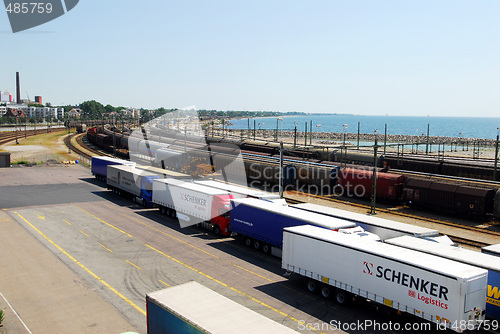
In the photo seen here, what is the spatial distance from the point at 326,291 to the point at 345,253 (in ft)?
10.1

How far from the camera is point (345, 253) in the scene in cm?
2031

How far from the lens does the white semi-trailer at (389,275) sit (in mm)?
16391

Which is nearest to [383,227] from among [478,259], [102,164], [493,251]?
[493,251]

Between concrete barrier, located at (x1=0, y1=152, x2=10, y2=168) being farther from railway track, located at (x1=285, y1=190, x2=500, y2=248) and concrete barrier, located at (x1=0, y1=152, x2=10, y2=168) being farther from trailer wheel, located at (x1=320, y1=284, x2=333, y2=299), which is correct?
trailer wheel, located at (x1=320, y1=284, x2=333, y2=299)

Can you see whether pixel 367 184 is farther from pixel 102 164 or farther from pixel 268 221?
pixel 102 164

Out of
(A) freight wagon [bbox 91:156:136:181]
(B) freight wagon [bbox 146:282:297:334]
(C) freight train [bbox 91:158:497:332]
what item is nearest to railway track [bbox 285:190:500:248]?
(C) freight train [bbox 91:158:497:332]

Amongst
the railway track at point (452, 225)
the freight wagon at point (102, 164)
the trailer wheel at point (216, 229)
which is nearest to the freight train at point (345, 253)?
the trailer wheel at point (216, 229)

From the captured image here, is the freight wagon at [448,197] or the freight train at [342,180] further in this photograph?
the freight train at [342,180]

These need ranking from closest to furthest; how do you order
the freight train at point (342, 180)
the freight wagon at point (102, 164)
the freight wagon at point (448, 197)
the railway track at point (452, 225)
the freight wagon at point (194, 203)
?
the railway track at point (452, 225)
the freight wagon at point (194, 203)
the freight wagon at point (448, 197)
the freight train at point (342, 180)
the freight wagon at point (102, 164)

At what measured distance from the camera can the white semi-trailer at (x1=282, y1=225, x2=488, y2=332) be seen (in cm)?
1639

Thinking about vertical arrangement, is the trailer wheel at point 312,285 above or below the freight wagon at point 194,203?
below

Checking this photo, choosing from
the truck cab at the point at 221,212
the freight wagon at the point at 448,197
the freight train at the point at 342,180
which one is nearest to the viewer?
the truck cab at the point at 221,212

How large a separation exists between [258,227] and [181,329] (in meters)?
15.5

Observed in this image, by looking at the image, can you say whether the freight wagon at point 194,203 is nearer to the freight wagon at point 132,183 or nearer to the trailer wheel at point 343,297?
the freight wagon at point 132,183
